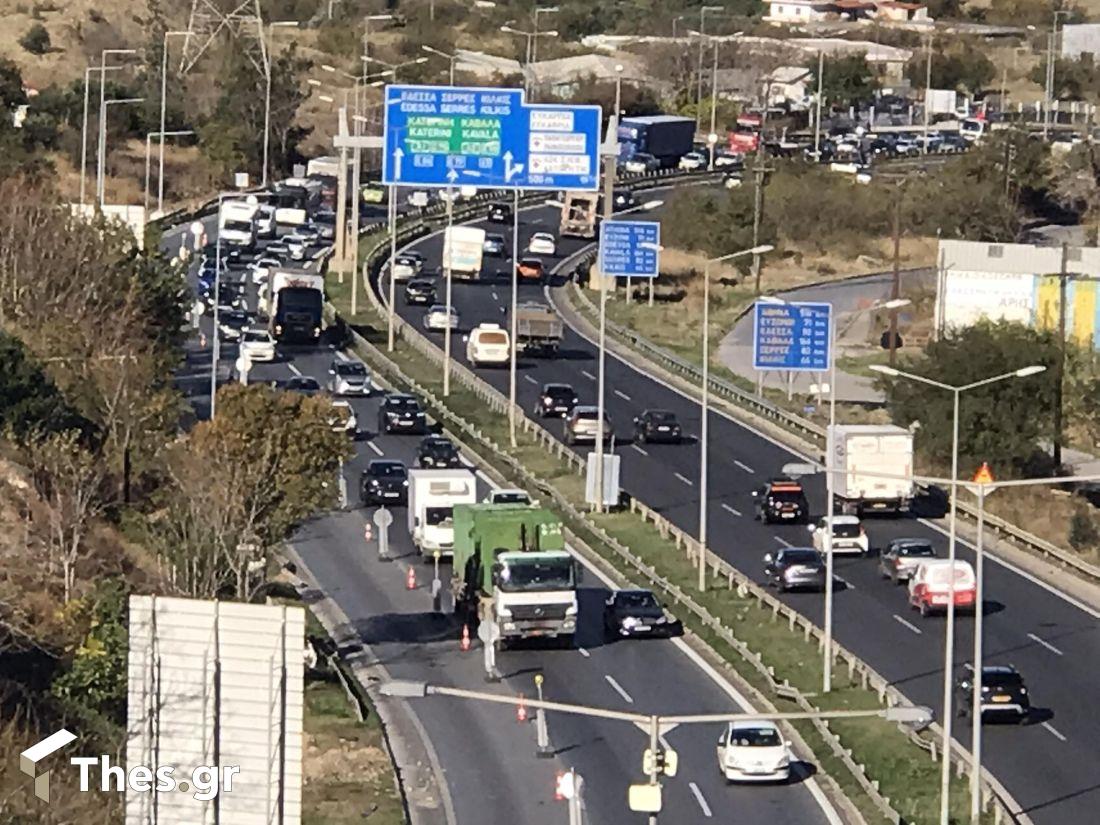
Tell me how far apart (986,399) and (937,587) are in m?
19.4

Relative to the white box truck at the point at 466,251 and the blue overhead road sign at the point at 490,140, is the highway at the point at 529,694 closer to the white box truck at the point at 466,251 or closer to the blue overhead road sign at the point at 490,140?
the blue overhead road sign at the point at 490,140

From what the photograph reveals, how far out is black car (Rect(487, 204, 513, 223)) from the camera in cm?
13038

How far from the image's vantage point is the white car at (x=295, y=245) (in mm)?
116363

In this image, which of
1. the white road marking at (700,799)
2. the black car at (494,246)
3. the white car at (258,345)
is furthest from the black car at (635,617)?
the black car at (494,246)

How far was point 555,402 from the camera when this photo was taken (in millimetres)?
83938

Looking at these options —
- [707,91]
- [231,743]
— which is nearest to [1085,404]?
[231,743]

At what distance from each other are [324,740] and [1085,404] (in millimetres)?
42321

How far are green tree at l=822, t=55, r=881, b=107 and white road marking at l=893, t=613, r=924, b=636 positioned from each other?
133465 millimetres

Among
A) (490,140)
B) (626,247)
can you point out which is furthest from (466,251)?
(490,140)

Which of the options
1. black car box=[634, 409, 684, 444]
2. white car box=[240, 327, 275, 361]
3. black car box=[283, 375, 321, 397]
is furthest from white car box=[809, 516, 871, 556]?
white car box=[240, 327, 275, 361]

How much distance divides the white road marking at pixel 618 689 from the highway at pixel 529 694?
4 centimetres

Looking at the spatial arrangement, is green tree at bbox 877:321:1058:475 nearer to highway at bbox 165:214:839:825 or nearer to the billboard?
highway at bbox 165:214:839:825

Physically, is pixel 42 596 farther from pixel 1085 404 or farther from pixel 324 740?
pixel 1085 404

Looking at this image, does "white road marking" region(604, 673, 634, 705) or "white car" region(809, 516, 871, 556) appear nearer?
"white road marking" region(604, 673, 634, 705)
